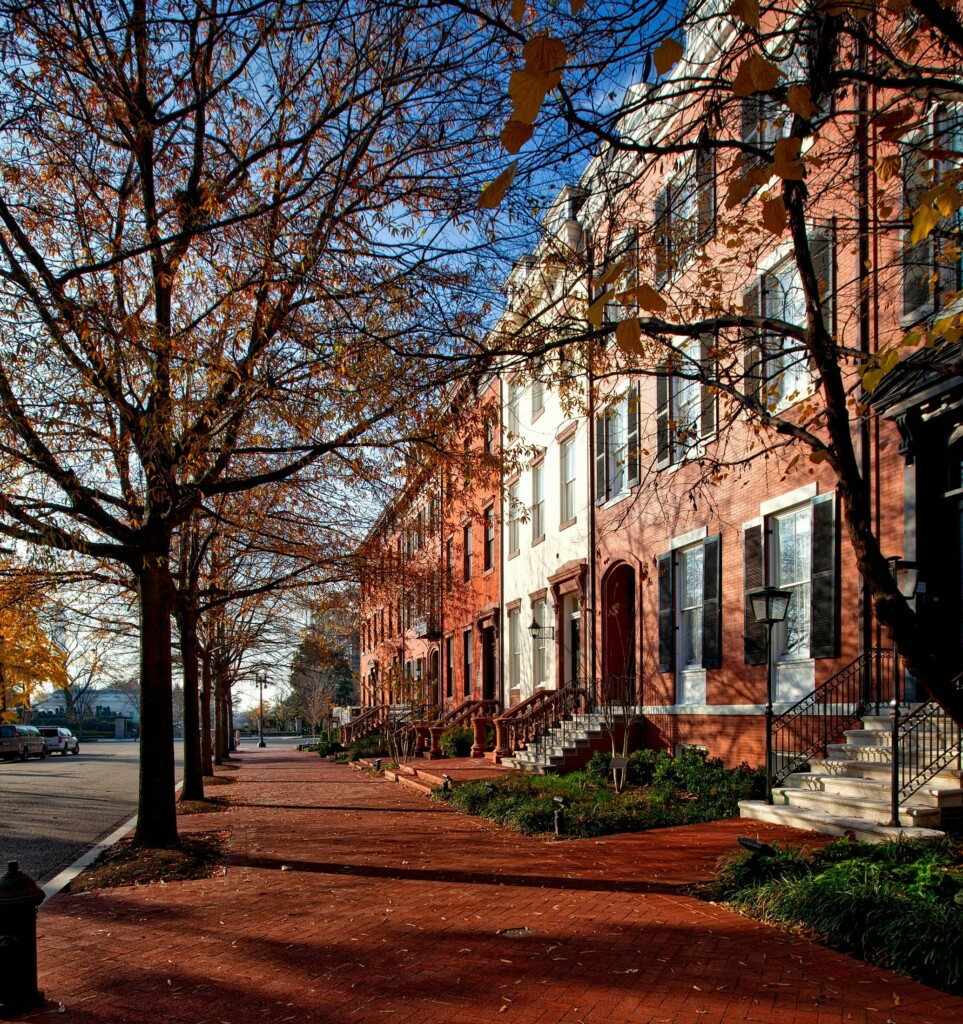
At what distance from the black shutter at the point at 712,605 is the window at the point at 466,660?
16.5m

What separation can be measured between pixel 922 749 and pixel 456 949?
6209 mm

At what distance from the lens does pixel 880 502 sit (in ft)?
38.4

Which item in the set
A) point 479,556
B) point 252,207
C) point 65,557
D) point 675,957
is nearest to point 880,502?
point 675,957

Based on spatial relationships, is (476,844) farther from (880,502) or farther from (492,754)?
(492,754)

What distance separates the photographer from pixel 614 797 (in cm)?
1395

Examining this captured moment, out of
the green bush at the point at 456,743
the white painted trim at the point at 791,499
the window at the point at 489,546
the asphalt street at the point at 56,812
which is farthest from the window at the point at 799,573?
the window at the point at 489,546

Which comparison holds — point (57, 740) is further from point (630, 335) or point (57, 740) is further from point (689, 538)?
point (630, 335)

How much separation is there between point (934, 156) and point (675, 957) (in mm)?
5029

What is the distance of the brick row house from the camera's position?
8.82m

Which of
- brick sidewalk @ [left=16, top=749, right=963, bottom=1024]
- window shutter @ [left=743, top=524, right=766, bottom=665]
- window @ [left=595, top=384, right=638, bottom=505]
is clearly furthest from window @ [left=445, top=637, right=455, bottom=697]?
brick sidewalk @ [left=16, top=749, right=963, bottom=1024]

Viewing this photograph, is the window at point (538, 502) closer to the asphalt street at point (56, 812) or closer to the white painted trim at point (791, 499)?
the white painted trim at point (791, 499)

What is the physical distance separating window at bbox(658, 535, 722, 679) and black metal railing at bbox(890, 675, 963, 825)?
475cm

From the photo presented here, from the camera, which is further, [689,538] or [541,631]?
[541,631]

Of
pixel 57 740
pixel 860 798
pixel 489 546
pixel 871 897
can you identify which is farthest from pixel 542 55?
pixel 57 740
